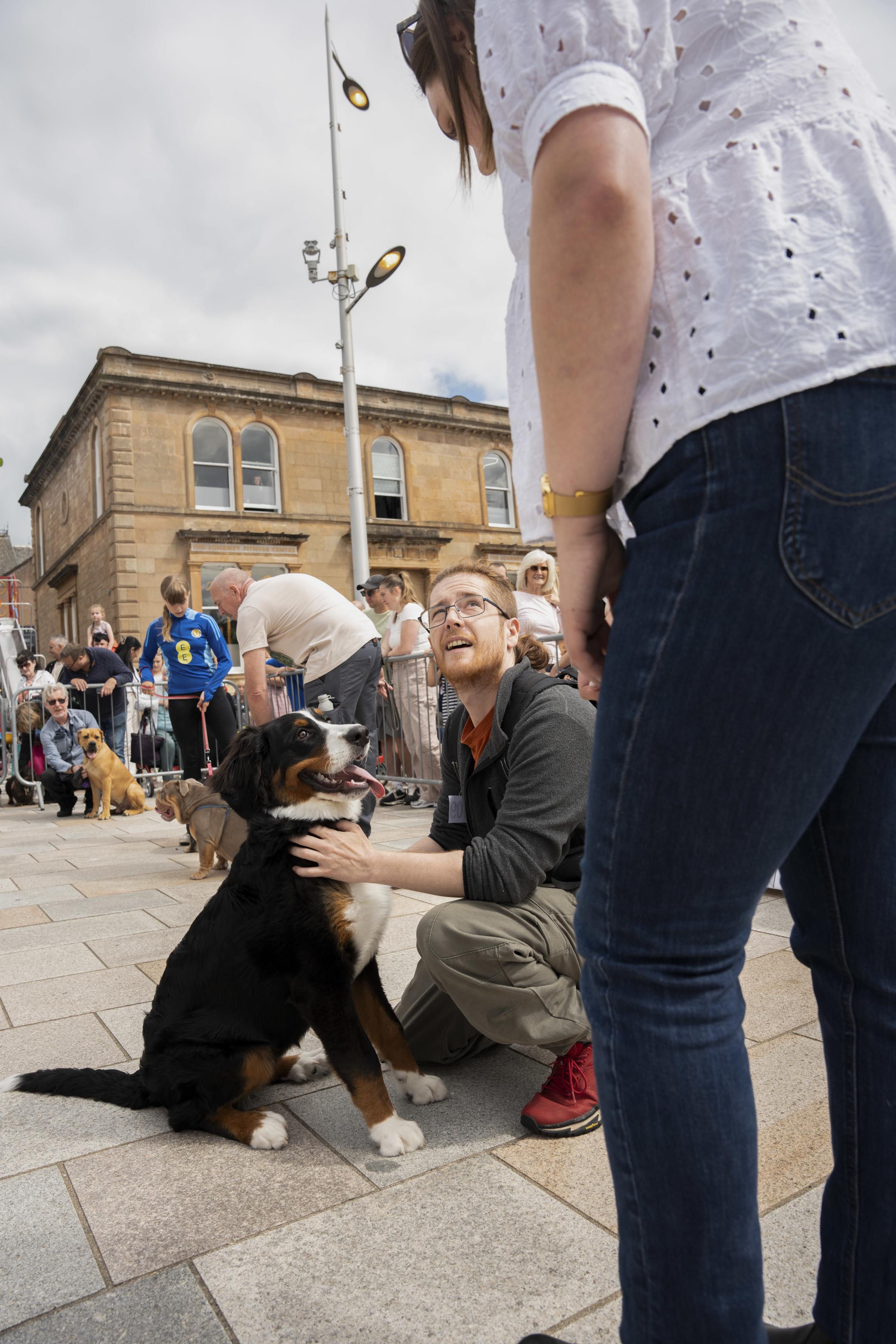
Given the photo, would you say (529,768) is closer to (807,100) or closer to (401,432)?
(807,100)

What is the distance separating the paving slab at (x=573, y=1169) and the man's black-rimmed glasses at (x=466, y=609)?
1.47 meters

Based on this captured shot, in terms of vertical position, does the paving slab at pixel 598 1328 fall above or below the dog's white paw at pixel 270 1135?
below

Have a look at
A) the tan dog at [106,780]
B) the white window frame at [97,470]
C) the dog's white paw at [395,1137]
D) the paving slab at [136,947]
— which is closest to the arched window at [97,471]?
the white window frame at [97,470]

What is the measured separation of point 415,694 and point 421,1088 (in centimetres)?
587

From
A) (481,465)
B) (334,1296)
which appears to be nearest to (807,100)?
(334,1296)

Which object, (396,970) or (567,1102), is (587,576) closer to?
(567,1102)

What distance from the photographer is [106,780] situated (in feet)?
33.8

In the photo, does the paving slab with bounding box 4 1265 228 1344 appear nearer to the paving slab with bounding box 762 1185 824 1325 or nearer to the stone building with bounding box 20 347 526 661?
the paving slab with bounding box 762 1185 824 1325

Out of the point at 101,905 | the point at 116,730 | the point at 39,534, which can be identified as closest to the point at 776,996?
the point at 101,905

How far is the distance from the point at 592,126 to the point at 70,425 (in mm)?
28767

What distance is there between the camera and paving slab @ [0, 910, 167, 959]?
4539mm

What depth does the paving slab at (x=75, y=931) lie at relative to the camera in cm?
454

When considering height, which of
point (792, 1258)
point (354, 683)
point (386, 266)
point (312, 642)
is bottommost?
point (792, 1258)

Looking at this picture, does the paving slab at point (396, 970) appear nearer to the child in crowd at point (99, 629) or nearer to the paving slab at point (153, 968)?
the paving slab at point (153, 968)
